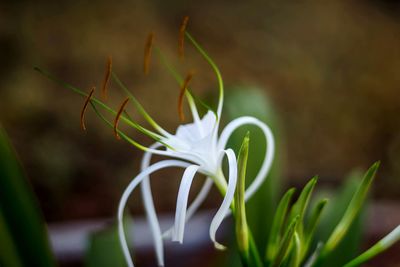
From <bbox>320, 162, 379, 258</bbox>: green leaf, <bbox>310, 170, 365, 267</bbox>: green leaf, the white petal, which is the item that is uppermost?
the white petal

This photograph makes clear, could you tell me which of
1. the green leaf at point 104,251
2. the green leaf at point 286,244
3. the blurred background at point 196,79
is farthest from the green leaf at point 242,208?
the blurred background at point 196,79

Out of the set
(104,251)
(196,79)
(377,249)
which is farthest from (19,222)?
(196,79)

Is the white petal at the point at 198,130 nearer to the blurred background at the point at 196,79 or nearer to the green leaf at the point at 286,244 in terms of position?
the green leaf at the point at 286,244

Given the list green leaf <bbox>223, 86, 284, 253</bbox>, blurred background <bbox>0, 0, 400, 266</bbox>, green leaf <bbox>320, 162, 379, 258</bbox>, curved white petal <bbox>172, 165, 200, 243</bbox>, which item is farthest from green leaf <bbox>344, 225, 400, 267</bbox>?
blurred background <bbox>0, 0, 400, 266</bbox>

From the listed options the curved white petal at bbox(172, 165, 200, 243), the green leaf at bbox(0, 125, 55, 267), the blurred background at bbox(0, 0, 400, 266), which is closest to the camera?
the curved white petal at bbox(172, 165, 200, 243)

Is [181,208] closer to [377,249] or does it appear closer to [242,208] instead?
[242,208]

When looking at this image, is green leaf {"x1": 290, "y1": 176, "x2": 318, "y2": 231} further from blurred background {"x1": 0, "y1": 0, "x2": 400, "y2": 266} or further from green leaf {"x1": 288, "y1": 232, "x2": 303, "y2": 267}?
blurred background {"x1": 0, "y1": 0, "x2": 400, "y2": 266}

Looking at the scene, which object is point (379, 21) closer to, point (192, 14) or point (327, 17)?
point (327, 17)
